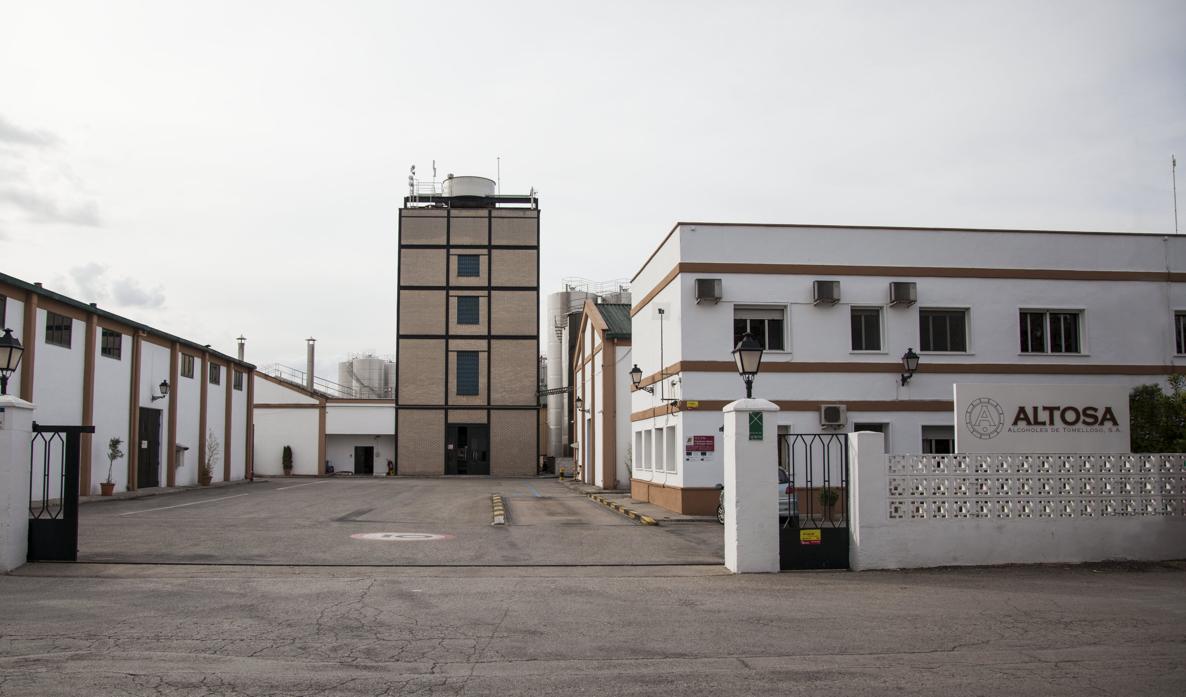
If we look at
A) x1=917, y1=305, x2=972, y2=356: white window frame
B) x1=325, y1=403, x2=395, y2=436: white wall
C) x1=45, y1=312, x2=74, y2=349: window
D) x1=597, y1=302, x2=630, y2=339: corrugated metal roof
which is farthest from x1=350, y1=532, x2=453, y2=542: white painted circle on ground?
x1=325, y1=403, x2=395, y2=436: white wall

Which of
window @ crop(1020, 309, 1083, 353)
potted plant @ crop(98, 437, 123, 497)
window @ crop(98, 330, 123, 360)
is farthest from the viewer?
Result: window @ crop(98, 330, 123, 360)

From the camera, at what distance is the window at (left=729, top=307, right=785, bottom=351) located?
23.5 meters

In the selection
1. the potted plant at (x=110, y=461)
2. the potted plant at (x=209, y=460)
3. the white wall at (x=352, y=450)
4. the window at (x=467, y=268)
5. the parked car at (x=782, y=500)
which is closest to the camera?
the parked car at (x=782, y=500)

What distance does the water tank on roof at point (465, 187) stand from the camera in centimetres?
5853

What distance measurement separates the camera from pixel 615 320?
129ft

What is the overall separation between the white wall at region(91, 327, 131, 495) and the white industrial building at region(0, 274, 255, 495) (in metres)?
0.03

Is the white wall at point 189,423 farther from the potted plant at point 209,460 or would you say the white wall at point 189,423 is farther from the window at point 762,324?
the window at point 762,324

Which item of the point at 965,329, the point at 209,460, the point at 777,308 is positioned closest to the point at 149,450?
the point at 209,460

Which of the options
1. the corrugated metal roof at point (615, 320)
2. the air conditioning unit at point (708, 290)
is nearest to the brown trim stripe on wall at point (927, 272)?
the air conditioning unit at point (708, 290)

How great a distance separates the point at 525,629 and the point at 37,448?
2041cm

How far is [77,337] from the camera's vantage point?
28594 mm

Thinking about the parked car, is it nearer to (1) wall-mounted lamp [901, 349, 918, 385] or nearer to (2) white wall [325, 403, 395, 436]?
(1) wall-mounted lamp [901, 349, 918, 385]

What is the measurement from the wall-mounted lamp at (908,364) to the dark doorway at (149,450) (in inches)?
1021

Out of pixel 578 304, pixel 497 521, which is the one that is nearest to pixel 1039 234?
pixel 497 521
